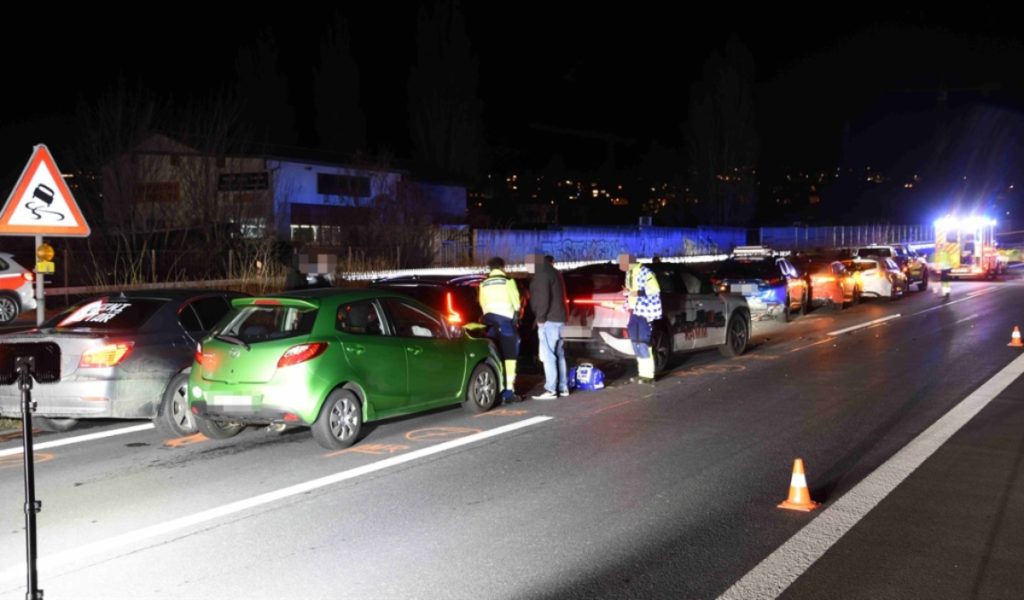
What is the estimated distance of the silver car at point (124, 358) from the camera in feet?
30.8

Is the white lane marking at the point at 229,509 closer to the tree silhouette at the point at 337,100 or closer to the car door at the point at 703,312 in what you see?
the car door at the point at 703,312

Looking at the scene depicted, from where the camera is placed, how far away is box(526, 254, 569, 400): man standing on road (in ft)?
39.6

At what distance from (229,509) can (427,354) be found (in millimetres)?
3406

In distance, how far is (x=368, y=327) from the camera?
378 inches

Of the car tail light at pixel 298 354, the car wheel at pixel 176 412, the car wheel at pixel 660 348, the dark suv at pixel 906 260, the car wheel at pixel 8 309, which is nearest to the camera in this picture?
the car tail light at pixel 298 354

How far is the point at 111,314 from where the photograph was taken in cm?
1003

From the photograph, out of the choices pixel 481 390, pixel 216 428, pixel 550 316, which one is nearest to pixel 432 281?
pixel 550 316

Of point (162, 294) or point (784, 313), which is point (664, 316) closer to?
point (162, 294)

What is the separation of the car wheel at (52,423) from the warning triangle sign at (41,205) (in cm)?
200

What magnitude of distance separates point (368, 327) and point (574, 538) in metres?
4.00

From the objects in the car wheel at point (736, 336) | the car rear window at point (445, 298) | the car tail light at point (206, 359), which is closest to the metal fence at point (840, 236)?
the car wheel at point (736, 336)

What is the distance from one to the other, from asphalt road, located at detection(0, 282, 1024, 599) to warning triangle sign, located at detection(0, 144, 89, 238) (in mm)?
2239

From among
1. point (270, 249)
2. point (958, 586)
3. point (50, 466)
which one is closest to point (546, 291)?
point (50, 466)

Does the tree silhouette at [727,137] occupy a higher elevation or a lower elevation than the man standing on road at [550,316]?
higher
